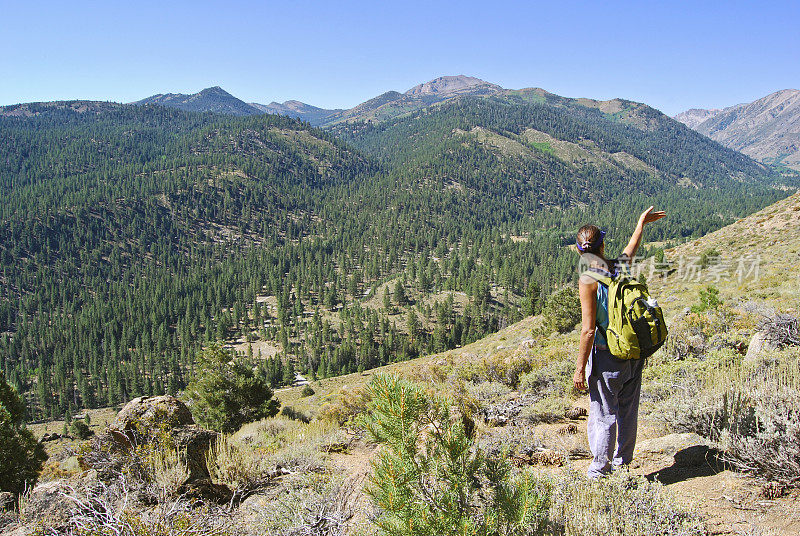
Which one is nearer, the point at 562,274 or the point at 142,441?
the point at 142,441

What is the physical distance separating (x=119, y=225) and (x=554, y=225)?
183370mm

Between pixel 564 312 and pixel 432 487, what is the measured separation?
2894 cm

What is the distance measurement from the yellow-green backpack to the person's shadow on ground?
1.49 meters

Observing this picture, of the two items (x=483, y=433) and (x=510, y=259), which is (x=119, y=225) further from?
(x=483, y=433)

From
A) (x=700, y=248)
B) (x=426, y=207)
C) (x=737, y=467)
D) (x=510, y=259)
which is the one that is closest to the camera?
(x=737, y=467)

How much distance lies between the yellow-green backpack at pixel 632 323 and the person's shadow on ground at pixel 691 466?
4.89 ft

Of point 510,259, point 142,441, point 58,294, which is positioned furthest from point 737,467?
point 58,294

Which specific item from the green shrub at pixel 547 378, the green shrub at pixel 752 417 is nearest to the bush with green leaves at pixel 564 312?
the green shrub at pixel 547 378

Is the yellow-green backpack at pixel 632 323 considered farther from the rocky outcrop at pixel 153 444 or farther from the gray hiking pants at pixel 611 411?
the rocky outcrop at pixel 153 444

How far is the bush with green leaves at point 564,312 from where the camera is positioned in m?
28.7

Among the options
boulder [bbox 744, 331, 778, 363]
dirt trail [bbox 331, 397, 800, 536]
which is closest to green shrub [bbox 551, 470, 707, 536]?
dirt trail [bbox 331, 397, 800, 536]

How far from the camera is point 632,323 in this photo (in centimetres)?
375

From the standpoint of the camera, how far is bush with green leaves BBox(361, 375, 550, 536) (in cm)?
254

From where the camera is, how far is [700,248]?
1694 inches
